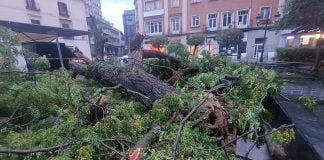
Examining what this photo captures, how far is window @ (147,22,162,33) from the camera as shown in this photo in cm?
2603

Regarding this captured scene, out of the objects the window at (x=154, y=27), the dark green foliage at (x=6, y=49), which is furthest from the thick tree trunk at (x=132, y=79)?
the window at (x=154, y=27)

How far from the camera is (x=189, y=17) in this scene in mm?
23766

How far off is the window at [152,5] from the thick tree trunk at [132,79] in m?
23.5

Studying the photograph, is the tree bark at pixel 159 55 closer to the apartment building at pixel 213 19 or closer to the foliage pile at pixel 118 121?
the foliage pile at pixel 118 121

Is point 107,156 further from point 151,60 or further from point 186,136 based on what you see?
point 151,60

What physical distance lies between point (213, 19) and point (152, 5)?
8291 mm

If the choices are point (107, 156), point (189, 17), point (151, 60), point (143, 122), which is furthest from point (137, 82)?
point (189, 17)

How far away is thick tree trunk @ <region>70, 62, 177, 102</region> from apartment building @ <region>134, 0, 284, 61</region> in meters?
16.4

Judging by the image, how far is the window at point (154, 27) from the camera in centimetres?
2603

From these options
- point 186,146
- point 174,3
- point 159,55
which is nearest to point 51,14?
point 174,3

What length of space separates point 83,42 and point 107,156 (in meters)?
22.5

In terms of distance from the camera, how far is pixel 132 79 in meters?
2.97

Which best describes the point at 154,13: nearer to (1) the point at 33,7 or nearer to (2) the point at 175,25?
(2) the point at 175,25

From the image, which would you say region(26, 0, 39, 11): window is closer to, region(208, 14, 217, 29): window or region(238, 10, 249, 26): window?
region(208, 14, 217, 29): window
